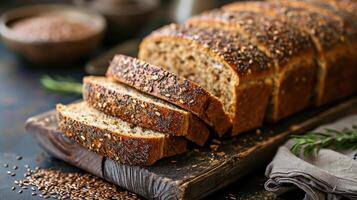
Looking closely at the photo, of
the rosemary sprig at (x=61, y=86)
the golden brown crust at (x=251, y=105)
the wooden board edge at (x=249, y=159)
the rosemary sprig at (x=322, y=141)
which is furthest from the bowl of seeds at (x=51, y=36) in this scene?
the rosemary sprig at (x=322, y=141)

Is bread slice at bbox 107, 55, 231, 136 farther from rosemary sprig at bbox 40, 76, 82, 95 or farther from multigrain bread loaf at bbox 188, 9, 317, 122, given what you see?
rosemary sprig at bbox 40, 76, 82, 95

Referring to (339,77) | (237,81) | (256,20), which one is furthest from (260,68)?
(339,77)

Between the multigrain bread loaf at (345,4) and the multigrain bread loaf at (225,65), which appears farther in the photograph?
the multigrain bread loaf at (345,4)

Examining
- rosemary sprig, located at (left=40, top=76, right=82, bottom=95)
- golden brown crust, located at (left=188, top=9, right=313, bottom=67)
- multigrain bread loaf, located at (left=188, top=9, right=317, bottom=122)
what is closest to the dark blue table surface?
rosemary sprig, located at (left=40, top=76, right=82, bottom=95)

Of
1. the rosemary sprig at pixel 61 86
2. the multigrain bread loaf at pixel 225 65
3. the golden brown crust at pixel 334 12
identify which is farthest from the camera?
the rosemary sprig at pixel 61 86

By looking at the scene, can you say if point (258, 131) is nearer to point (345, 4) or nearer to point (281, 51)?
point (281, 51)

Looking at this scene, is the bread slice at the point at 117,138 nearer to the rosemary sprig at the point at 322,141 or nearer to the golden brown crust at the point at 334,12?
the rosemary sprig at the point at 322,141

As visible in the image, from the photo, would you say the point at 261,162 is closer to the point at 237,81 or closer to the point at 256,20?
the point at 237,81
